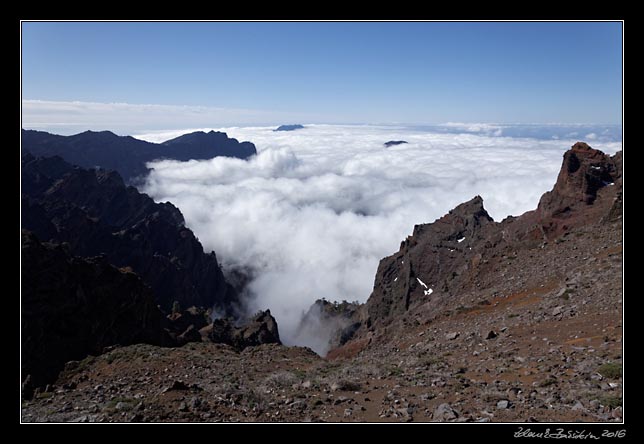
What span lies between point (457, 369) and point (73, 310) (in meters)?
36.5

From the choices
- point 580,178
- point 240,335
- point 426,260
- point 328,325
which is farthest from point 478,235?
point 328,325

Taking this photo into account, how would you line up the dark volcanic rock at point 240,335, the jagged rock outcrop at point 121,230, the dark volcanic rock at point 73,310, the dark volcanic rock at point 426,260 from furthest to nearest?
the jagged rock outcrop at point 121,230 < the dark volcanic rock at point 426,260 < the dark volcanic rock at point 240,335 < the dark volcanic rock at point 73,310

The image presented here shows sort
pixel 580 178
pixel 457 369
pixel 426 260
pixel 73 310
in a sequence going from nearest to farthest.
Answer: pixel 457 369
pixel 73 310
pixel 580 178
pixel 426 260

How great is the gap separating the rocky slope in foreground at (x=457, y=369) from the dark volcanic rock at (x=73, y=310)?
11.0 m

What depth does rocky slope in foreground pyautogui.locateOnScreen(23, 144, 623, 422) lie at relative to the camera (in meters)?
12.4

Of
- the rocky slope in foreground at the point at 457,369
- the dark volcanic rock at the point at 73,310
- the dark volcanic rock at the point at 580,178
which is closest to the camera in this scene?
the rocky slope in foreground at the point at 457,369

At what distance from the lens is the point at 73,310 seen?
39500 millimetres

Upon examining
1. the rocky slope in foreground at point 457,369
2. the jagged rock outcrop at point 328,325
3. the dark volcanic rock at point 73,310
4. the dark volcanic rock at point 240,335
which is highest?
the rocky slope in foreground at point 457,369

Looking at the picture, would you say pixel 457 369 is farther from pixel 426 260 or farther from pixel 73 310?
pixel 426 260

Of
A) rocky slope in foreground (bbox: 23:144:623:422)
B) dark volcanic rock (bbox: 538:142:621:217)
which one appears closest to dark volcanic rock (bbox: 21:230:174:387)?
rocky slope in foreground (bbox: 23:144:623:422)

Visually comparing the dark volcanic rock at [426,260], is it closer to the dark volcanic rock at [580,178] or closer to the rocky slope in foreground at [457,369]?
the dark volcanic rock at [580,178]

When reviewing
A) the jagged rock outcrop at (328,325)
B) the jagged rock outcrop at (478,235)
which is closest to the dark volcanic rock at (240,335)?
the jagged rock outcrop at (478,235)

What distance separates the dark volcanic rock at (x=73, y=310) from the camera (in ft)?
111

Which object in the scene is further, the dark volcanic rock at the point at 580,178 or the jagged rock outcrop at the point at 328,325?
the jagged rock outcrop at the point at 328,325
